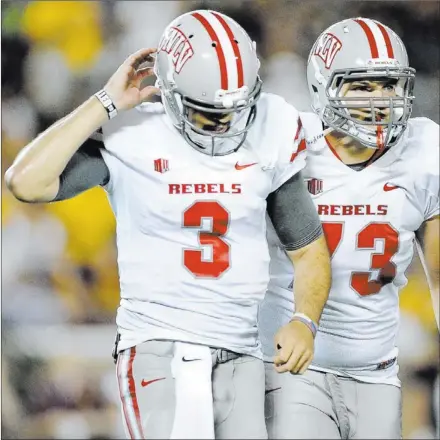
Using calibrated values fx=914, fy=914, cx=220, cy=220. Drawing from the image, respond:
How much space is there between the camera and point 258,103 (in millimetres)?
1286

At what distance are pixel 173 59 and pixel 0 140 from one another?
468 mm

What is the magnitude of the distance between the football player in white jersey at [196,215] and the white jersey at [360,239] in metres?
0.10

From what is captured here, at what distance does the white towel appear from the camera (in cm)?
115

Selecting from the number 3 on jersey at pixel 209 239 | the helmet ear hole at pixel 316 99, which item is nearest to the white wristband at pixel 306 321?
the number 3 on jersey at pixel 209 239

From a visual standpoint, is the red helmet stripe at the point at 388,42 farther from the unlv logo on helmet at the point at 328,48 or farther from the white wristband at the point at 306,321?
the white wristband at the point at 306,321

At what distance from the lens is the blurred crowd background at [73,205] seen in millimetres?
1563

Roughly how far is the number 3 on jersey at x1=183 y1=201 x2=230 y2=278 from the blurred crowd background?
0.38m

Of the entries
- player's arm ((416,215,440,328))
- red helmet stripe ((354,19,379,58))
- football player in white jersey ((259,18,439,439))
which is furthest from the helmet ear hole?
player's arm ((416,215,440,328))

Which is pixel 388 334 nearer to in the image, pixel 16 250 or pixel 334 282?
pixel 334 282

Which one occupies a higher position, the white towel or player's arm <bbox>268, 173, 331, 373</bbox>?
player's arm <bbox>268, 173, 331, 373</bbox>

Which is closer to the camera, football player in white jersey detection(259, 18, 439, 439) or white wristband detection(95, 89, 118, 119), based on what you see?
white wristband detection(95, 89, 118, 119)

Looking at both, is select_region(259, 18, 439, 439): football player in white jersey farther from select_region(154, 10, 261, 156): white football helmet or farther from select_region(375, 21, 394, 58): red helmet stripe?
select_region(154, 10, 261, 156): white football helmet

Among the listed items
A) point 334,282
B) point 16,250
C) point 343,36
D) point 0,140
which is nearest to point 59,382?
point 16,250

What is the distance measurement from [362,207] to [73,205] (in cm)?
52
